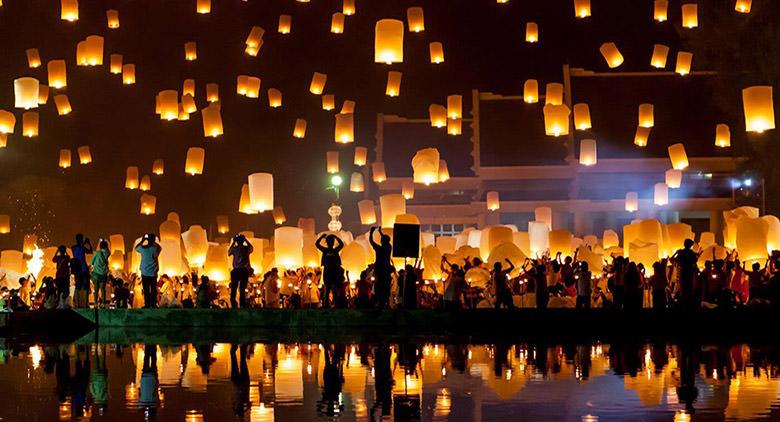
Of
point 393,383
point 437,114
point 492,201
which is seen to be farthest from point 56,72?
point 393,383

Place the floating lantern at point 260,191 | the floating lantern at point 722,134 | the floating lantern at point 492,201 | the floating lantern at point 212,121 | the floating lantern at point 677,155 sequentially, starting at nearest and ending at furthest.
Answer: the floating lantern at point 260,191 → the floating lantern at point 212,121 → the floating lantern at point 722,134 → the floating lantern at point 677,155 → the floating lantern at point 492,201

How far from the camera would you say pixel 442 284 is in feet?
A: 75.3

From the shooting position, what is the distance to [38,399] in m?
8.62

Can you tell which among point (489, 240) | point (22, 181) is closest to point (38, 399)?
point (489, 240)

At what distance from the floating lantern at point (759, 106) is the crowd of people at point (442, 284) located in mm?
2486

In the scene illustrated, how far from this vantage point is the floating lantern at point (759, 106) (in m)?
21.6

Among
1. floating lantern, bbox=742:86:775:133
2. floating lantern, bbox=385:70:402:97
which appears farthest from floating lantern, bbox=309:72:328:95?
floating lantern, bbox=742:86:775:133

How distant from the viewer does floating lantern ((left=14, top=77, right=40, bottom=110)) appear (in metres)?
25.0

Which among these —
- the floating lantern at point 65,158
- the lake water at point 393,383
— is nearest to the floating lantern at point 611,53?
the floating lantern at point 65,158

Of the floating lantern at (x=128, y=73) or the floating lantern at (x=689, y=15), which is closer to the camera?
A: the floating lantern at (x=689, y=15)

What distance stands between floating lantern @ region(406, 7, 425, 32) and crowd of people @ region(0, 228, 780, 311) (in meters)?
5.96

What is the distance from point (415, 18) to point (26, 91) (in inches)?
324

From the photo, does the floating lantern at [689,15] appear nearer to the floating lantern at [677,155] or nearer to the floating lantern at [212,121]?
the floating lantern at [677,155]

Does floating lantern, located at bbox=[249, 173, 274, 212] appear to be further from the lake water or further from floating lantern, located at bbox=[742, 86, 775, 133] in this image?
the lake water
